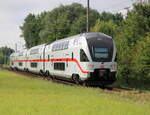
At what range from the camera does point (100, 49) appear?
22.4 m

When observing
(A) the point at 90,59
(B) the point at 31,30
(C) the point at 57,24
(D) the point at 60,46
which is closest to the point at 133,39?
(D) the point at 60,46

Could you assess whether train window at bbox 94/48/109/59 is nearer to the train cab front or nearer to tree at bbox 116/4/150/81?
the train cab front

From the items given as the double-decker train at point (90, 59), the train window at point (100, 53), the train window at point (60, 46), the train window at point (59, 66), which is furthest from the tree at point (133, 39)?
the train window at point (59, 66)

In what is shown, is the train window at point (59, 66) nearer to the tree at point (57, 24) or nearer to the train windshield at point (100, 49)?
the train windshield at point (100, 49)

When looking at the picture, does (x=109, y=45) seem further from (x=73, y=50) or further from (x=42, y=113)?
(x=42, y=113)

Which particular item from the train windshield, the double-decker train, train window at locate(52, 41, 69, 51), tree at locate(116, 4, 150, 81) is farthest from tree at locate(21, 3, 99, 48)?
the train windshield

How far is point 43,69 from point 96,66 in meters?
14.7

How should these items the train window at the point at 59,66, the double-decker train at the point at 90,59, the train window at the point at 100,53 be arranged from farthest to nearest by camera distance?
the train window at the point at 59,66 → the train window at the point at 100,53 → the double-decker train at the point at 90,59

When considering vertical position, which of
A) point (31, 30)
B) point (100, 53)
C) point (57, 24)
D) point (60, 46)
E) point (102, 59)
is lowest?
point (102, 59)

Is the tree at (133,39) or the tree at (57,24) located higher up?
the tree at (57,24)

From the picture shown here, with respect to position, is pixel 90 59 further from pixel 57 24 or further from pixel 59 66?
pixel 57 24

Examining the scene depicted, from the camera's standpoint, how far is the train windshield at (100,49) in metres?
22.1

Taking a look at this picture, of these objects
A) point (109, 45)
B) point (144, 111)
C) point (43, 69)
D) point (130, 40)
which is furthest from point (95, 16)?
point (144, 111)

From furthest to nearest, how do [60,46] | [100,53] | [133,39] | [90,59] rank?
[60,46] < [133,39] < [100,53] < [90,59]
